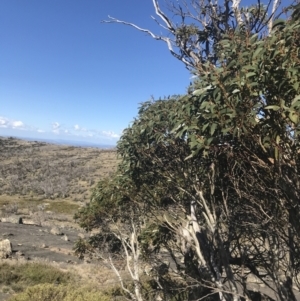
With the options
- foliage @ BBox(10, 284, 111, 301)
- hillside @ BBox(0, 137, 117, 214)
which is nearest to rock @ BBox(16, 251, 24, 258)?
foliage @ BBox(10, 284, 111, 301)

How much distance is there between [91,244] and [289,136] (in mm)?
11343

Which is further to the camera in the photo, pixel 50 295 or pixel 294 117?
pixel 50 295

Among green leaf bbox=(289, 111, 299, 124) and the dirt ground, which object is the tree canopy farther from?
the dirt ground

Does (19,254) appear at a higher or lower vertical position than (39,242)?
higher

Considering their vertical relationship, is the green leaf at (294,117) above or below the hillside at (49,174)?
above

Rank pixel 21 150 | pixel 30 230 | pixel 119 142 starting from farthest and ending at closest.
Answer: pixel 21 150 < pixel 30 230 < pixel 119 142

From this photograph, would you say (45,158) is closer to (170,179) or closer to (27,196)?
(27,196)

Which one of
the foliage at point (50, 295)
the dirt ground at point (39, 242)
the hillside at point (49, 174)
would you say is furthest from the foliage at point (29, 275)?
the hillside at point (49, 174)

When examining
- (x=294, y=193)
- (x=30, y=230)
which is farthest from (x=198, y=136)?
(x=30, y=230)

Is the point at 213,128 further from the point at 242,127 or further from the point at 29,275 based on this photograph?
the point at 29,275

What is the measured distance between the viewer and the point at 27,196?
51781 mm

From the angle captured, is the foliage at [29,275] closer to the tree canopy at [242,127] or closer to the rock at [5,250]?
the rock at [5,250]

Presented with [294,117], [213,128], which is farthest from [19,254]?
[294,117]

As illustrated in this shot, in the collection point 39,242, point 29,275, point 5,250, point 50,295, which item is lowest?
point 39,242
